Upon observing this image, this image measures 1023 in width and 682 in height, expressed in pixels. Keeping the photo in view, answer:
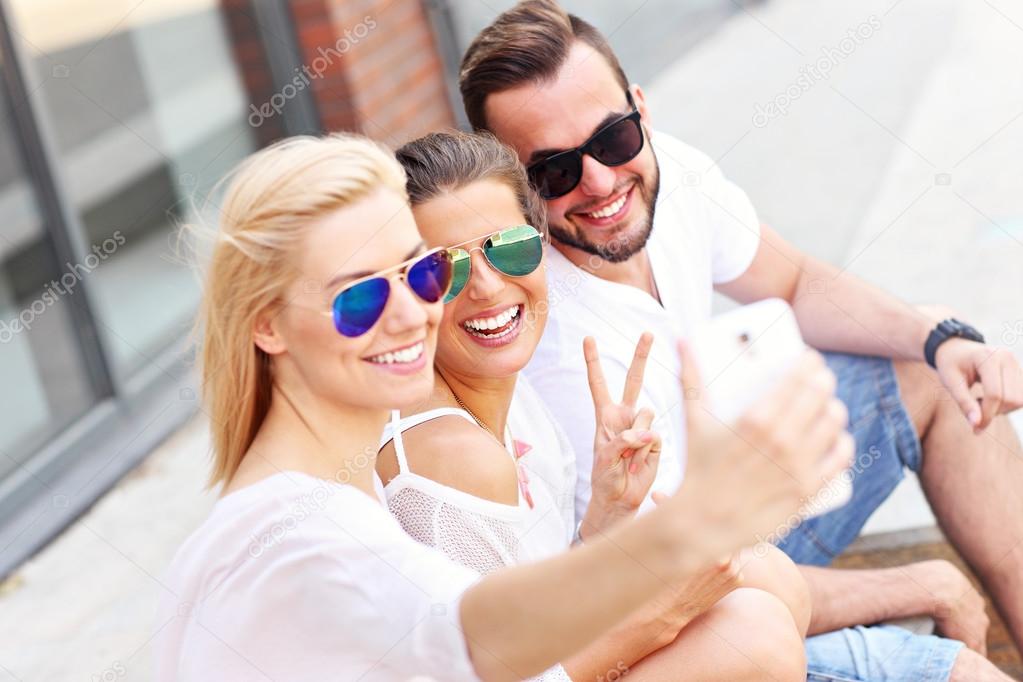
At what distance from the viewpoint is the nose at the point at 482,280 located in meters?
2.10

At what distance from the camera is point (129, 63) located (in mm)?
4656

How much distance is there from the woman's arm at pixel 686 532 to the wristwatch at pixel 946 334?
145cm

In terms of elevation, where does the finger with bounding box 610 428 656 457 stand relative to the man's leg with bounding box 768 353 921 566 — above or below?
above

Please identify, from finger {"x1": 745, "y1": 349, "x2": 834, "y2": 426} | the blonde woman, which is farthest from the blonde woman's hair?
finger {"x1": 745, "y1": 349, "x2": 834, "y2": 426}

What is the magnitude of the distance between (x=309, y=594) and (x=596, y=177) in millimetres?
1209

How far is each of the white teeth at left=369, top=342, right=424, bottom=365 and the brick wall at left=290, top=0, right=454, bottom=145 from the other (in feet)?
11.4

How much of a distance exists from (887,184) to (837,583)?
11.3 ft

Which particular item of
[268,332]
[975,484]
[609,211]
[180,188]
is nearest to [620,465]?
[268,332]

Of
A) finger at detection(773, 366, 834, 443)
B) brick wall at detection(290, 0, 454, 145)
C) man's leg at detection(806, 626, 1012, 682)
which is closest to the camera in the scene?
finger at detection(773, 366, 834, 443)

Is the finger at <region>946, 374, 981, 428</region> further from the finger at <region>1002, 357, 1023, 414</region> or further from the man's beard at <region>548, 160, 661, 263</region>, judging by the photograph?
the man's beard at <region>548, 160, 661, 263</region>

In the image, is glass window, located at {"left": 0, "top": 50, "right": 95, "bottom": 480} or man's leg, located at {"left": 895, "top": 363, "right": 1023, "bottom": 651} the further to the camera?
glass window, located at {"left": 0, "top": 50, "right": 95, "bottom": 480}

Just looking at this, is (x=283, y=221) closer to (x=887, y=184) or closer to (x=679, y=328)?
(x=679, y=328)

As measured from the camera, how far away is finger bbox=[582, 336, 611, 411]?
6.68 feet

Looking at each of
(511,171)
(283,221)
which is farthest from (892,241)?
(283,221)
